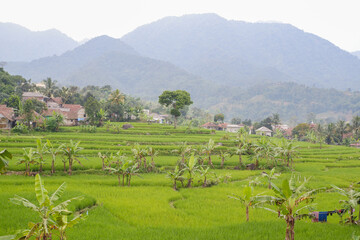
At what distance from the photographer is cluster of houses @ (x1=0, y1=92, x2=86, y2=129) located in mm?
41562

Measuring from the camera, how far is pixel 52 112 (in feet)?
159

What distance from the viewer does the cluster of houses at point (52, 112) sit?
4156cm

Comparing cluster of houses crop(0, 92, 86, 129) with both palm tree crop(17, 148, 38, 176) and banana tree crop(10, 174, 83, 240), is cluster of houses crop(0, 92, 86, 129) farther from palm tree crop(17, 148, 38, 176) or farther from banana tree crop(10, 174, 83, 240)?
banana tree crop(10, 174, 83, 240)

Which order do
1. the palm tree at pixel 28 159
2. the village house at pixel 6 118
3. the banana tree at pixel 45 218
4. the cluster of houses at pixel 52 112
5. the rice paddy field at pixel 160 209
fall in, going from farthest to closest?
the cluster of houses at pixel 52 112, the village house at pixel 6 118, the palm tree at pixel 28 159, the rice paddy field at pixel 160 209, the banana tree at pixel 45 218

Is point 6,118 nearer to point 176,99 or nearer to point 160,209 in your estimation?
point 176,99

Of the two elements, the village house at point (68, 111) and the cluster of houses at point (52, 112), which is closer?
the cluster of houses at point (52, 112)

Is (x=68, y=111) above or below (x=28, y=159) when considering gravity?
above

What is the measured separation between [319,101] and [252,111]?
48678 millimetres

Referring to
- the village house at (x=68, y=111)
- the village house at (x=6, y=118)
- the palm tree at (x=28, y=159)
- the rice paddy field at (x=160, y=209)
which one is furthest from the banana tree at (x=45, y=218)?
the village house at (x=68, y=111)

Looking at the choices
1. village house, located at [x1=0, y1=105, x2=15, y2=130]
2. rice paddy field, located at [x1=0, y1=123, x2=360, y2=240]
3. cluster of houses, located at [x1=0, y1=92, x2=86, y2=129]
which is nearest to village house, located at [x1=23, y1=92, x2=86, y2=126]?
cluster of houses, located at [x1=0, y1=92, x2=86, y2=129]

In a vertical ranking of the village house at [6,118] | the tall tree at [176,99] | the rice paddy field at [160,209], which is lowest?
the rice paddy field at [160,209]

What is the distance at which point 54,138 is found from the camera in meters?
34.2

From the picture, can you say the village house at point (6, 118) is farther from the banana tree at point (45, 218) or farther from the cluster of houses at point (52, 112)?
the banana tree at point (45, 218)

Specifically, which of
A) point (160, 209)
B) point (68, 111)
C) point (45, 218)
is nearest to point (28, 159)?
point (160, 209)
